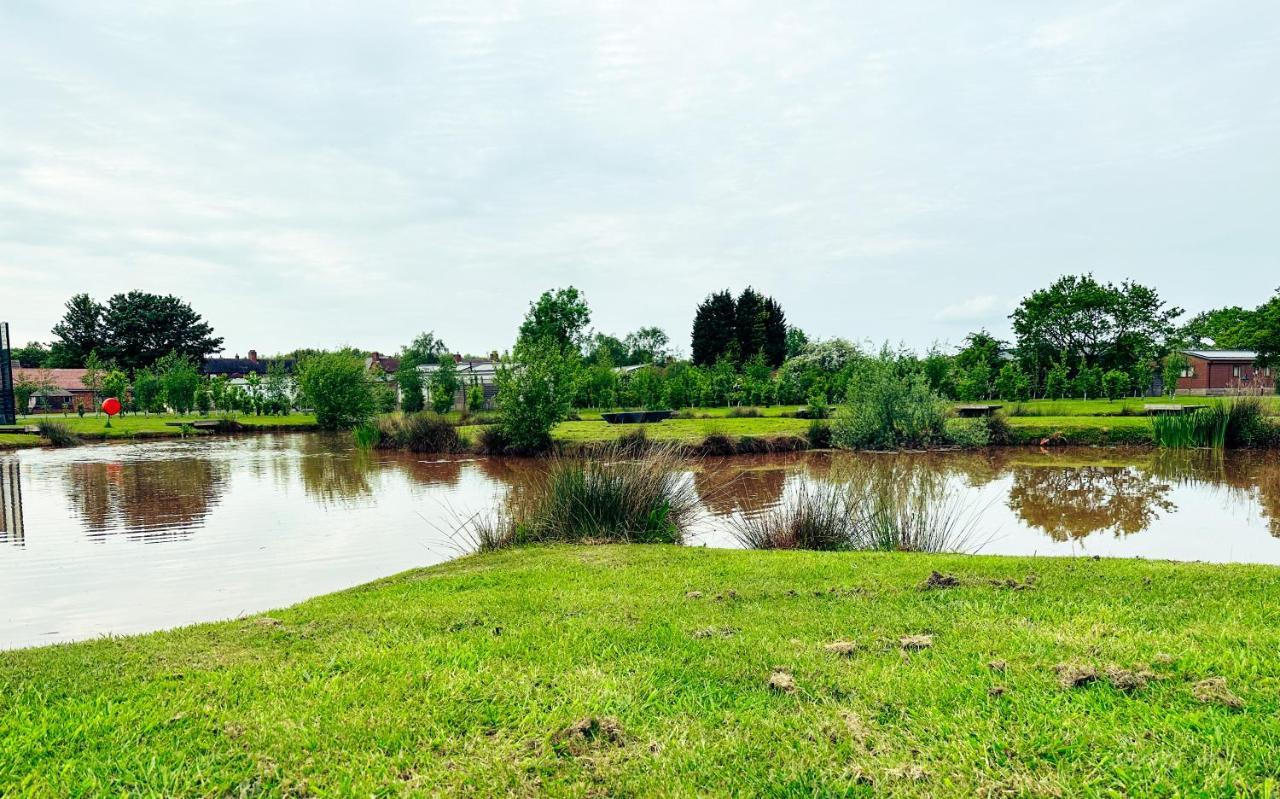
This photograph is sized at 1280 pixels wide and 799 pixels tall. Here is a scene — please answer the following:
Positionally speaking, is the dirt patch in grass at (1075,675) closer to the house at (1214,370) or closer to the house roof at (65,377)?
the house at (1214,370)

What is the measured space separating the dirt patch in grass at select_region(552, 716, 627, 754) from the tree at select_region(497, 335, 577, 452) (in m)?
20.2

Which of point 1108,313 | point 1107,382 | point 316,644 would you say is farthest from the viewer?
point 1108,313

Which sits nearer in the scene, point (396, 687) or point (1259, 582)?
point (396, 687)

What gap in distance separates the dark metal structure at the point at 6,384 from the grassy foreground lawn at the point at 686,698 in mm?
43072

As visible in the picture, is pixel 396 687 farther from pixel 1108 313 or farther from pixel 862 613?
pixel 1108 313

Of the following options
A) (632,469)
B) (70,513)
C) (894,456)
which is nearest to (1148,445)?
(894,456)

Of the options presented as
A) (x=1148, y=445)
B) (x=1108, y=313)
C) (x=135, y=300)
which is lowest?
(x=1148, y=445)

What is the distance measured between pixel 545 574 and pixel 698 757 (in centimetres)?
355

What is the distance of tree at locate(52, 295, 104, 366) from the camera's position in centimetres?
7188

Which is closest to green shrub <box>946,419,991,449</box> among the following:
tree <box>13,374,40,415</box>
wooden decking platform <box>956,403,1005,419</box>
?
wooden decking platform <box>956,403,1005,419</box>

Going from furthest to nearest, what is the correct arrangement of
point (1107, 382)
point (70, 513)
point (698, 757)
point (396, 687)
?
point (1107, 382) < point (70, 513) < point (396, 687) < point (698, 757)

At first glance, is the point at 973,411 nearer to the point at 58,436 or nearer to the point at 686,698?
the point at 686,698

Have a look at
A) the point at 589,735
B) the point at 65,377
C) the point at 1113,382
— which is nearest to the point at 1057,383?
the point at 1113,382

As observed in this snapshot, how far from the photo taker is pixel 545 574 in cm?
638
